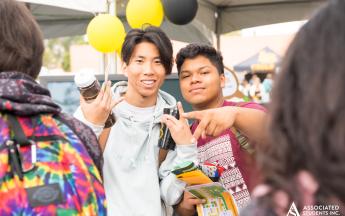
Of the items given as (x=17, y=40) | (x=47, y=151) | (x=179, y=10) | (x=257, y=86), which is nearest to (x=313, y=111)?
(x=47, y=151)

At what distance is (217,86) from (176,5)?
1.95 m

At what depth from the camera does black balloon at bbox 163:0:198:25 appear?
A: 4.08 meters

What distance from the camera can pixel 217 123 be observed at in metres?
1.72

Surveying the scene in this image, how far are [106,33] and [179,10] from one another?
698 millimetres

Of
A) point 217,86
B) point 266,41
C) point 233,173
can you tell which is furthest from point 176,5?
point 266,41

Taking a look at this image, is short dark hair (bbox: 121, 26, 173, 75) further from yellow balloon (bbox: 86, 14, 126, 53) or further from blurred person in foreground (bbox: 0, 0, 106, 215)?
yellow balloon (bbox: 86, 14, 126, 53)

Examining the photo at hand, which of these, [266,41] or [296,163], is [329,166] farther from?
[266,41]

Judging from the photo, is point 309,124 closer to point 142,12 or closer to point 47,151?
point 47,151

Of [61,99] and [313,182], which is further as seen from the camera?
[61,99]

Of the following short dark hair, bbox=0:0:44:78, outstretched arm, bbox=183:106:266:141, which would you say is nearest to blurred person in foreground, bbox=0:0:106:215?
short dark hair, bbox=0:0:44:78

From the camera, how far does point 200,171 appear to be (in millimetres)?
1909

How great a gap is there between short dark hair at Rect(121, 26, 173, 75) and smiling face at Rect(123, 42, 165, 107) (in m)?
0.02

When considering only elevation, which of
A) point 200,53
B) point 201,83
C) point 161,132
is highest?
point 200,53

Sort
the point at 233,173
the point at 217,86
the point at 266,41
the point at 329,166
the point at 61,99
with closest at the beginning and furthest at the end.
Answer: the point at 329,166, the point at 233,173, the point at 217,86, the point at 61,99, the point at 266,41
